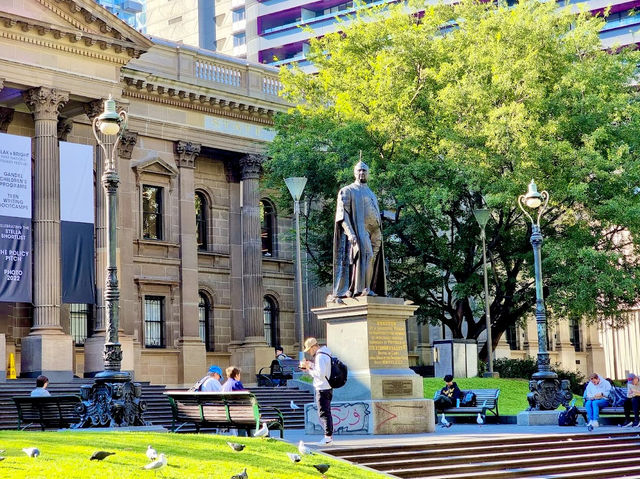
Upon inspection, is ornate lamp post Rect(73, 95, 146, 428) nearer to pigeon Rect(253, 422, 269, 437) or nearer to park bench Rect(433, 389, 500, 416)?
pigeon Rect(253, 422, 269, 437)

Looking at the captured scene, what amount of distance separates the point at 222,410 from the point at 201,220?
87.6 ft

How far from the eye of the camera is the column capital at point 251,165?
44688 millimetres

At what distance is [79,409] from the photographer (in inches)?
813

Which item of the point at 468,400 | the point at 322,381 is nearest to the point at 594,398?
the point at 468,400

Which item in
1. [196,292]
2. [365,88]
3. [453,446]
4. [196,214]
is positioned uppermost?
[365,88]

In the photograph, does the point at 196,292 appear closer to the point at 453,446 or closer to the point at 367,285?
the point at 367,285

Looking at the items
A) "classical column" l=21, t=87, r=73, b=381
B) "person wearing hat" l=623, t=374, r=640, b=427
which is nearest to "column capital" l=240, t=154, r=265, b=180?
"classical column" l=21, t=87, r=73, b=381

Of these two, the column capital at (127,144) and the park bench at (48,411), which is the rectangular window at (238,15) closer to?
the column capital at (127,144)

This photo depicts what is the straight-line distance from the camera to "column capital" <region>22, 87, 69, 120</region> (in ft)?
114

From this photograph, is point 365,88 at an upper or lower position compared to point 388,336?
upper

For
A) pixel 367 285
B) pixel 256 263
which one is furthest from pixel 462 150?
pixel 367 285

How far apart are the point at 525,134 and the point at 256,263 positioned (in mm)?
13626

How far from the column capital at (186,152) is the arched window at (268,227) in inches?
199

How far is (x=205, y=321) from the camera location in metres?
44.5
